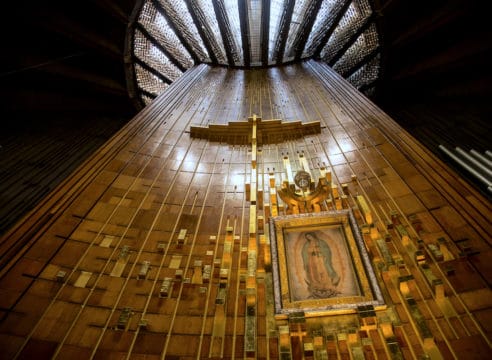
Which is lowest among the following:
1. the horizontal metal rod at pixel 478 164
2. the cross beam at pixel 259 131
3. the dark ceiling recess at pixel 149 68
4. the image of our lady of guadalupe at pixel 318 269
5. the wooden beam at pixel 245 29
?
the image of our lady of guadalupe at pixel 318 269

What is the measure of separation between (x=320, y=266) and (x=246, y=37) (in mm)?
5314

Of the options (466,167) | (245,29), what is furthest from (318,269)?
(245,29)

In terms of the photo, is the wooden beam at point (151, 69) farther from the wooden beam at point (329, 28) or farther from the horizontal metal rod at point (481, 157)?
the horizontal metal rod at point (481, 157)

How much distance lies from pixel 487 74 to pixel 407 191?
3866mm

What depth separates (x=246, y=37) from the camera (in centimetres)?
628

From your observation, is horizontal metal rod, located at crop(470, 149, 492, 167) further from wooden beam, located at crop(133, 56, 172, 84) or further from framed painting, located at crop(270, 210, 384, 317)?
wooden beam, located at crop(133, 56, 172, 84)

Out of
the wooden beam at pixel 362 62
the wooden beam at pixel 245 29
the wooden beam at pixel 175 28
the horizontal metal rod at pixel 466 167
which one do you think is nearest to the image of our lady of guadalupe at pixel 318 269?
the horizontal metal rod at pixel 466 167

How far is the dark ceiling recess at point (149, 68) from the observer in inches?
173

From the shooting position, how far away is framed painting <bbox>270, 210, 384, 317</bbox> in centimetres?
194

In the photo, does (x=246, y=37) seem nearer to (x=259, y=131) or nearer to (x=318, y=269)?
(x=259, y=131)

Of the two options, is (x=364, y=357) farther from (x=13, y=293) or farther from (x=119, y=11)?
(x=119, y=11)

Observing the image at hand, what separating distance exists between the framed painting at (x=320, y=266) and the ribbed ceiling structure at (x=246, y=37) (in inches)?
175

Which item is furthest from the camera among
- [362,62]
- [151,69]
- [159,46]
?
[362,62]

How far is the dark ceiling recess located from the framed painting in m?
2.72
